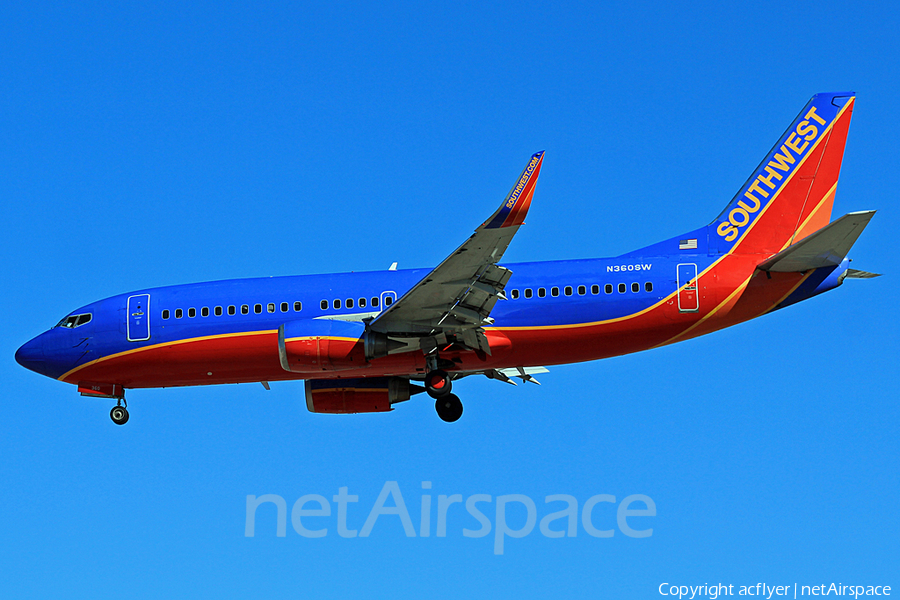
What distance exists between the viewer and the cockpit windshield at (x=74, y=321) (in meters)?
33.9

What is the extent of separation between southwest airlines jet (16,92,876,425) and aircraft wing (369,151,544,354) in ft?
0.18

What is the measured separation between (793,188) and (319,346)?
14593 mm

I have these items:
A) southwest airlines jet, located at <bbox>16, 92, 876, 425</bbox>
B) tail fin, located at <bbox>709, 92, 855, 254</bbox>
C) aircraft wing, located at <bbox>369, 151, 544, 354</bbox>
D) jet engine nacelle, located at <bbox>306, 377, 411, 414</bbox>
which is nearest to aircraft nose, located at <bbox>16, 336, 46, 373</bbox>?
Answer: southwest airlines jet, located at <bbox>16, 92, 876, 425</bbox>

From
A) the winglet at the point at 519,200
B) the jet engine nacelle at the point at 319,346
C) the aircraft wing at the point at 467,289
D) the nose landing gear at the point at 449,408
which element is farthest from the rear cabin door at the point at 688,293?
the jet engine nacelle at the point at 319,346

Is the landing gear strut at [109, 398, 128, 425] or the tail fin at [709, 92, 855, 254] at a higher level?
the tail fin at [709, 92, 855, 254]

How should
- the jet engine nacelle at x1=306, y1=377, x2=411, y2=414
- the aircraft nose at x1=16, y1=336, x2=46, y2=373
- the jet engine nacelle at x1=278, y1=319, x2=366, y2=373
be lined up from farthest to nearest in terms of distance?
1. the jet engine nacelle at x1=306, y1=377, x2=411, y2=414
2. the aircraft nose at x1=16, y1=336, x2=46, y2=373
3. the jet engine nacelle at x1=278, y1=319, x2=366, y2=373

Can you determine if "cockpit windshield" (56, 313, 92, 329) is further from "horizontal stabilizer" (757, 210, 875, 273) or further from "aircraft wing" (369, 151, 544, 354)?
"horizontal stabilizer" (757, 210, 875, 273)

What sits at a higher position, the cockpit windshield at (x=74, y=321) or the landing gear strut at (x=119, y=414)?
the cockpit windshield at (x=74, y=321)

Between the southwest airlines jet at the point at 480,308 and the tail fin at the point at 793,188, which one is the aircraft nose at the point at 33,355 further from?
the tail fin at the point at 793,188

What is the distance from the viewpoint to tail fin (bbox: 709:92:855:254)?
32.2 metres

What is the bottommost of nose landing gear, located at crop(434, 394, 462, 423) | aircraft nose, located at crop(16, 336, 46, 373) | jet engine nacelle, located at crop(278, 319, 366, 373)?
nose landing gear, located at crop(434, 394, 462, 423)

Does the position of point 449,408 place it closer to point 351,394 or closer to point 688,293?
point 351,394

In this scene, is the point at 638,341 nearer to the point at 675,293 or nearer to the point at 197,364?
the point at 675,293

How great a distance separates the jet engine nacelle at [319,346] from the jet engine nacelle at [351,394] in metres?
4.08
